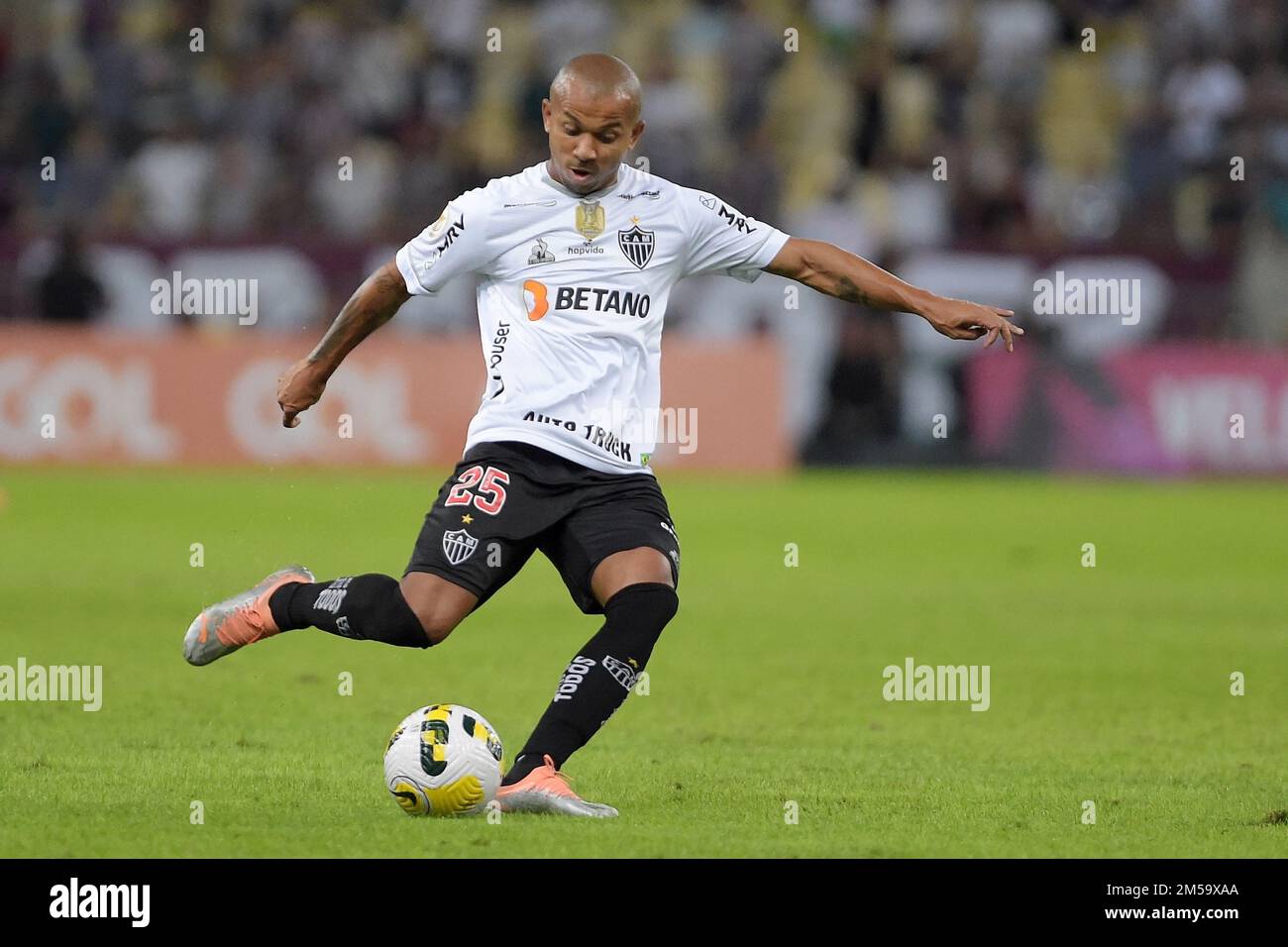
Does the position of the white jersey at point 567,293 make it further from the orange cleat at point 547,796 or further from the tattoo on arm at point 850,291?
the orange cleat at point 547,796

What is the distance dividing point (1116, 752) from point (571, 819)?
8.39 ft

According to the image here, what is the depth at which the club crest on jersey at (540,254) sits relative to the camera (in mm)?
6551

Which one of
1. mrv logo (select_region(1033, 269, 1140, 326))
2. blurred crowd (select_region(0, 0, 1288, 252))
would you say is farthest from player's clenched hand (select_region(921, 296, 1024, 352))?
Result: blurred crowd (select_region(0, 0, 1288, 252))

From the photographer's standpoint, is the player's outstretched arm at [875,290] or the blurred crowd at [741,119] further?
the blurred crowd at [741,119]

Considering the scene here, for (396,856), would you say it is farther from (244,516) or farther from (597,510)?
(244,516)

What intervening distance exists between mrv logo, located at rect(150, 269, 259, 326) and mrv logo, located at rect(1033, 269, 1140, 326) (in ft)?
24.5

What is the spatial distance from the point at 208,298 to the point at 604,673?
47.4ft

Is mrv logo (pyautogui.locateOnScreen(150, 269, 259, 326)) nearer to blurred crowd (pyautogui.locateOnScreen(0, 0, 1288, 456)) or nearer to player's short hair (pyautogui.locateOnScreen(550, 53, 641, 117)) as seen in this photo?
blurred crowd (pyautogui.locateOnScreen(0, 0, 1288, 456))

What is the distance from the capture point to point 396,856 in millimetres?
5477

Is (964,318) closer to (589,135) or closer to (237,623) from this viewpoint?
(589,135)

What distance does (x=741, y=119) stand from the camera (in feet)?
74.3

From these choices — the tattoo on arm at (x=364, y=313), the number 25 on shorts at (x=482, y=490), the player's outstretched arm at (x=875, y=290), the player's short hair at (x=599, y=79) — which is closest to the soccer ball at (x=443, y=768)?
the number 25 on shorts at (x=482, y=490)

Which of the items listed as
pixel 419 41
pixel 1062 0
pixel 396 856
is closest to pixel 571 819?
pixel 396 856
